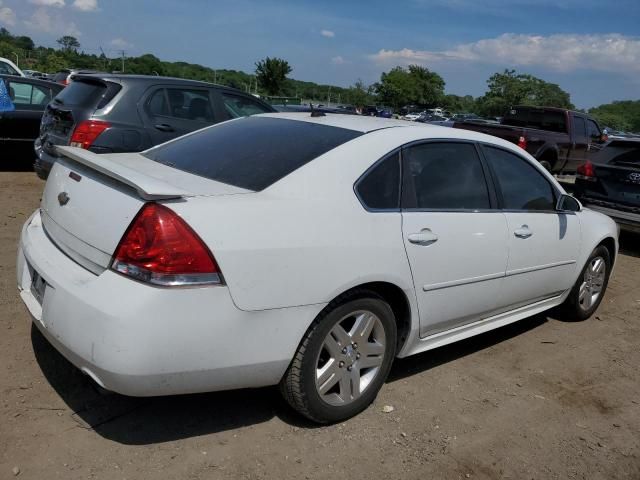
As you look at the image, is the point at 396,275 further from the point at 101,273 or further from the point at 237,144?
the point at 101,273

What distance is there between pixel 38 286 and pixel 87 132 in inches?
150

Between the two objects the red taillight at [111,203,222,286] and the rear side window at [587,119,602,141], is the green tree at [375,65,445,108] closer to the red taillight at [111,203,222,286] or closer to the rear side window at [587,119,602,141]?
the rear side window at [587,119,602,141]

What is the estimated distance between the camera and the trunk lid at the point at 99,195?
2.59 meters

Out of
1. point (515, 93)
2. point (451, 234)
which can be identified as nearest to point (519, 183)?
point (451, 234)

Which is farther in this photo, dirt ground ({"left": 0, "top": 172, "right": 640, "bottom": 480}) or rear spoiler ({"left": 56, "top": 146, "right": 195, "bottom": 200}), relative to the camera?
dirt ground ({"left": 0, "top": 172, "right": 640, "bottom": 480})

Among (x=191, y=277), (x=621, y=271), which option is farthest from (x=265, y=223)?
(x=621, y=271)

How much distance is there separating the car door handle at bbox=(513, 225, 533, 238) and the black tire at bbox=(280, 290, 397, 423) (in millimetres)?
1240

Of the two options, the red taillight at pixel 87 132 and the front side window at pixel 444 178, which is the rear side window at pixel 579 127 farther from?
the front side window at pixel 444 178

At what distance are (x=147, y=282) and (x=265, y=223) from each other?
560 millimetres

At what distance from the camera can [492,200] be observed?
152 inches

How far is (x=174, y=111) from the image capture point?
704 cm

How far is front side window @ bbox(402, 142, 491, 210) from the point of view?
3.38 meters

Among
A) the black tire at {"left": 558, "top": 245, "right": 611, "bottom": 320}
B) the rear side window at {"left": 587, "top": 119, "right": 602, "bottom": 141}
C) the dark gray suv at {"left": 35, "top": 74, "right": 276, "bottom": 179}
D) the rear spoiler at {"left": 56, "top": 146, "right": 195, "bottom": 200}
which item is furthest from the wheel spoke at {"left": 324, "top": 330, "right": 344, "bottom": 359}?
the rear side window at {"left": 587, "top": 119, "right": 602, "bottom": 141}

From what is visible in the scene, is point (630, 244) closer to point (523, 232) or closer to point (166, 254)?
point (523, 232)
